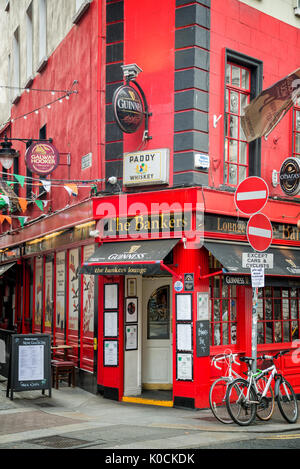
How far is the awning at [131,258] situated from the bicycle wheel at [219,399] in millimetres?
2245

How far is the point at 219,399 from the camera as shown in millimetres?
10398

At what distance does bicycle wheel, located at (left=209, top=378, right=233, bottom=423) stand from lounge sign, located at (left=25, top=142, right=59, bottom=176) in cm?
660

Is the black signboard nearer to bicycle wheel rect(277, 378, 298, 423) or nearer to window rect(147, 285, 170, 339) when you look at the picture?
window rect(147, 285, 170, 339)

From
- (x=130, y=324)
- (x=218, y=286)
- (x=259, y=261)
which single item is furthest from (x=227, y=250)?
(x=130, y=324)

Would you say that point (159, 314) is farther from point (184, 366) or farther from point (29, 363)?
point (29, 363)

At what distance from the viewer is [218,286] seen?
12211 millimetres

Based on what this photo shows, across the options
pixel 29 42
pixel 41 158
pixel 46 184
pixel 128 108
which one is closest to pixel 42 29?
pixel 29 42

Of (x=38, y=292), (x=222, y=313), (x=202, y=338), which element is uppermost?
(x=38, y=292)

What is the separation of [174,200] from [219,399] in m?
3.78

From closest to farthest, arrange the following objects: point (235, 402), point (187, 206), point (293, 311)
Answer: point (235, 402) → point (187, 206) → point (293, 311)

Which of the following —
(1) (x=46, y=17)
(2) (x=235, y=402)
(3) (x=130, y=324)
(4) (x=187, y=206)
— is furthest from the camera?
(1) (x=46, y=17)

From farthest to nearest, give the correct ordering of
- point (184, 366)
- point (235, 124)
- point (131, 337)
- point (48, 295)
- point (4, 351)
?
point (48, 295)
point (4, 351)
point (235, 124)
point (131, 337)
point (184, 366)
